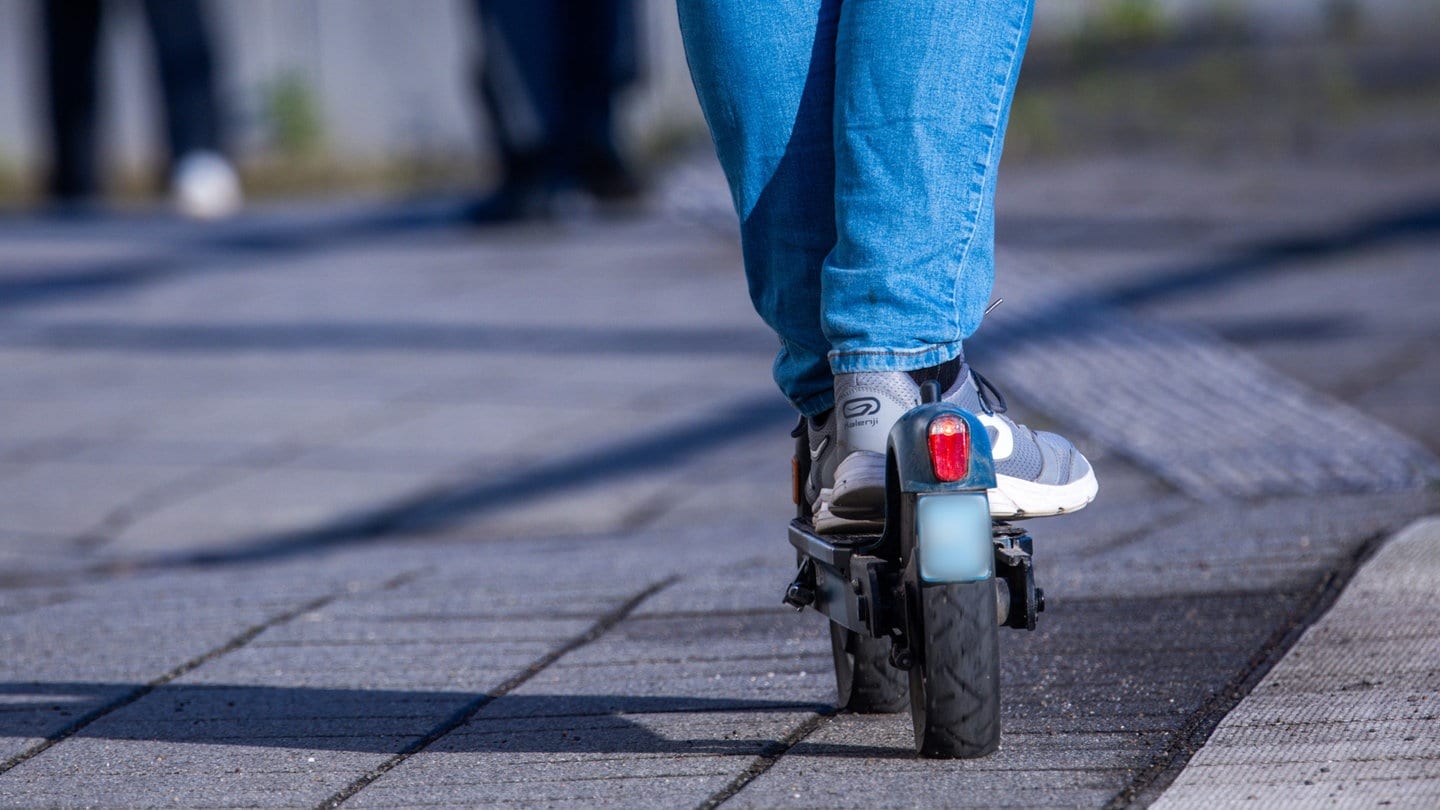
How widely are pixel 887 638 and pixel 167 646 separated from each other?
1.23 metres

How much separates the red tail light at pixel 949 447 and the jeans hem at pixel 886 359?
108 mm

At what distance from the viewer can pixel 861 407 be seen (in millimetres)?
1740

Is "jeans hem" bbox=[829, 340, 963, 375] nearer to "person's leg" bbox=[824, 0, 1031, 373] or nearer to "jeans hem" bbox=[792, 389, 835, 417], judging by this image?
"person's leg" bbox=[824, 0, 1031, 373]

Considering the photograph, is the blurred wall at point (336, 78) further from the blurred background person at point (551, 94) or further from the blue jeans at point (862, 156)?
the blue jeans at point (862, 156)

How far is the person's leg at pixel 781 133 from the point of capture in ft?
5.86

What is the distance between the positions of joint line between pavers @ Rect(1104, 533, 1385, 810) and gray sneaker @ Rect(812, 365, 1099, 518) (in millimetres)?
295

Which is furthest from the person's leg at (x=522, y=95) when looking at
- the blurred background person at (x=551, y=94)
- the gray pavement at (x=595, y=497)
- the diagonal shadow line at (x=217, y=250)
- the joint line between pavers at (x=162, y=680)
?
the joint line between pavers at (x=162, y=680)

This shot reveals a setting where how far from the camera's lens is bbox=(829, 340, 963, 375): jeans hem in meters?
1.72

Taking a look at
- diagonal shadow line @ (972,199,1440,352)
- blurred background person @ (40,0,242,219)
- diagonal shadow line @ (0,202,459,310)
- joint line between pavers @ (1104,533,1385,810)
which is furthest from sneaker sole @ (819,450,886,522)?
blurred background person @ (40,0,242,219)

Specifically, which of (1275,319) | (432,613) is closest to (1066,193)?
(1275,319)

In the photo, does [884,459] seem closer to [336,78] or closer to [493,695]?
[493,695]

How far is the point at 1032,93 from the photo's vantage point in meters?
13.0

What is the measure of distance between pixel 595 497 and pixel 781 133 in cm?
275

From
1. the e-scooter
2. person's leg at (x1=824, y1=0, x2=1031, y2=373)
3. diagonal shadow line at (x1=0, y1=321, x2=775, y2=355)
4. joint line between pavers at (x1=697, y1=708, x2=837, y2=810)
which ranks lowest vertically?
diagonal shadow line at (x1=0, y1=321, x2=775, y2=355)
